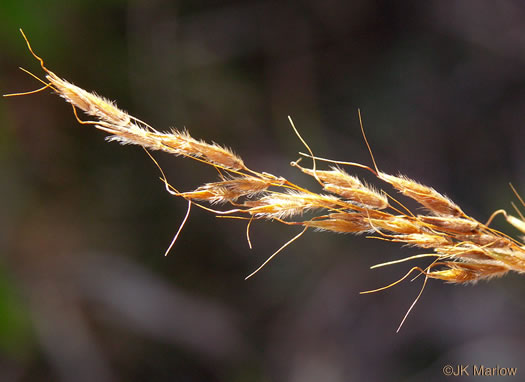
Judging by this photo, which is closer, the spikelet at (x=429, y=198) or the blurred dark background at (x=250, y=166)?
A: the spikelet at (x=429, y=198)

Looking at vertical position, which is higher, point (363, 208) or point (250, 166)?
point (363, 208)

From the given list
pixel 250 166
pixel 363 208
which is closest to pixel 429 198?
pixel 363 208

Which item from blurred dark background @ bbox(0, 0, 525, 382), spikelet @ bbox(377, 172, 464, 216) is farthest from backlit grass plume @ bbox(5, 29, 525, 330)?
blurred dark background @ bbox(0, 0, 525, 382)

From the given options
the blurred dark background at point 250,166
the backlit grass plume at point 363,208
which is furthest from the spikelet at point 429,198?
the blurred dark background at point 250,166

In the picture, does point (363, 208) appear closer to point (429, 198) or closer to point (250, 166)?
point (429, 198)

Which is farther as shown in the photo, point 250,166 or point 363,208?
point 250,166

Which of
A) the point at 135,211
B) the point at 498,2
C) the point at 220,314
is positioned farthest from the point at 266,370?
the point at 498,2

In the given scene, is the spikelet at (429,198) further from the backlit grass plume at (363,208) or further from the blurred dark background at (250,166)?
the blurred dark background at (250,166)

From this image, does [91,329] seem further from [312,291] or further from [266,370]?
[312,291]
